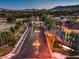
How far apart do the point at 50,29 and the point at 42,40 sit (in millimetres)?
4882

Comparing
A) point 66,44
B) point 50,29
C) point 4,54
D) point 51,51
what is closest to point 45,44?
point 66,44

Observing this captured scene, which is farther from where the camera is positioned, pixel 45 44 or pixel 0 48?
pixel 45 44

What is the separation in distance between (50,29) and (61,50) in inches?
303

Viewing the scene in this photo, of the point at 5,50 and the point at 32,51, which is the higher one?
the point at 5,50

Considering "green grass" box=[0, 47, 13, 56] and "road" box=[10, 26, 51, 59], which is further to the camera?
"green grass" box=[0, 47, 13, 56]

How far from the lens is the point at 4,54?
40.9 feet

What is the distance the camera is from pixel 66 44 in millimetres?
14906

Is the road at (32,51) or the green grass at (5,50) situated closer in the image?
the road at (32,51)

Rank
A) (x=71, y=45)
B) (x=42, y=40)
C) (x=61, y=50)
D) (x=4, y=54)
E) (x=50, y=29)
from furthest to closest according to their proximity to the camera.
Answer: (x=50, y=29)
(x=42, y=40)
(x=71, y=45)
(x=61, y=50)
(x=4, y=54)

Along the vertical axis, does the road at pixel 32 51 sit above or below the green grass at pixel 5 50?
below

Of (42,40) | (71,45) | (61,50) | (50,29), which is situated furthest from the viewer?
(50,29)

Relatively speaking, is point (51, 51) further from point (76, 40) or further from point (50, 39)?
point (50, 39)

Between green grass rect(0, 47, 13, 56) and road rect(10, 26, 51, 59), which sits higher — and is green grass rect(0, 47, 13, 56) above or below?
above

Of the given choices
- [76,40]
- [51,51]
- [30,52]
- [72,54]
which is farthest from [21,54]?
[76,40]
